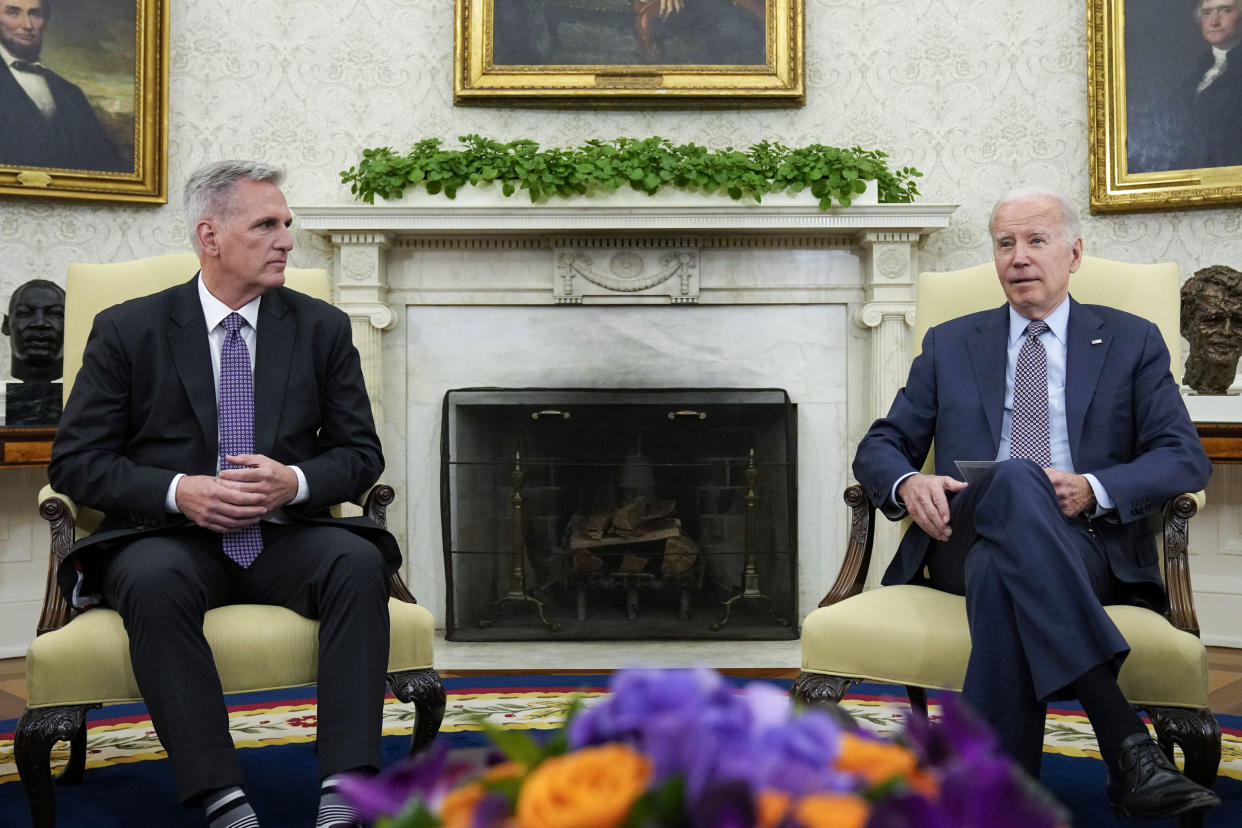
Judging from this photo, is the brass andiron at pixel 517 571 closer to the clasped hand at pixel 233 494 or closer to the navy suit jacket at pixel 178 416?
the navy suit jacket at pixel 178 416

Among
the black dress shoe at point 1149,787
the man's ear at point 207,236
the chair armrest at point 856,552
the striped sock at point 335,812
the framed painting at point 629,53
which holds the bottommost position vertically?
the striped sock at point 335,812

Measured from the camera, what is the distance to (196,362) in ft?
7.55

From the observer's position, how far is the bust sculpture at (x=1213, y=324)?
3.81 meters

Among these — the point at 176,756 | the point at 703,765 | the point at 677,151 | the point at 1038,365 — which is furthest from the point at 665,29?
the point at 703,765

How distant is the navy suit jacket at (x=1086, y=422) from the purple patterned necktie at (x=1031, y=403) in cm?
4

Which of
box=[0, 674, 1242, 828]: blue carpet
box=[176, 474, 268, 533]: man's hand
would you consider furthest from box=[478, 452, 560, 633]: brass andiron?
box=[176, 474, 268, 533]: man's hand

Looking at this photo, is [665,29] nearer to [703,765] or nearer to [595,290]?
[595,290]

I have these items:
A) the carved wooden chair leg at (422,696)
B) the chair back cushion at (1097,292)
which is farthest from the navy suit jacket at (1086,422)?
the carved wooden chair leg at (422,696)

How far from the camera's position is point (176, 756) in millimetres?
1836

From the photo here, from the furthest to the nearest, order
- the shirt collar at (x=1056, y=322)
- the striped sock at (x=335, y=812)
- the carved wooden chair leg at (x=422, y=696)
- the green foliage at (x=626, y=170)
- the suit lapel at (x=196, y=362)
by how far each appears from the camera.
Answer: the green foliage at (x=626, y=170), the shirt collar at (x=1056, y=322), the suit lapel at (x=196, y=362), the carved wooden chair leg at (x=422, y=696), the striped sock at (x=335, y=812)

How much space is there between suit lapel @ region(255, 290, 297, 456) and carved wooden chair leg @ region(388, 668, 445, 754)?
56 centimetres

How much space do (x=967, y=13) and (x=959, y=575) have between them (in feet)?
10.0

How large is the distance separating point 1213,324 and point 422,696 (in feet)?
10.2

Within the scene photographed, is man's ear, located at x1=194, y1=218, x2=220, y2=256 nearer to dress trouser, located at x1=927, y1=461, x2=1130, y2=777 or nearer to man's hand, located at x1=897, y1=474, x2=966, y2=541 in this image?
man's hand, located at x1=897, y1=474, x2=966, y2=541
